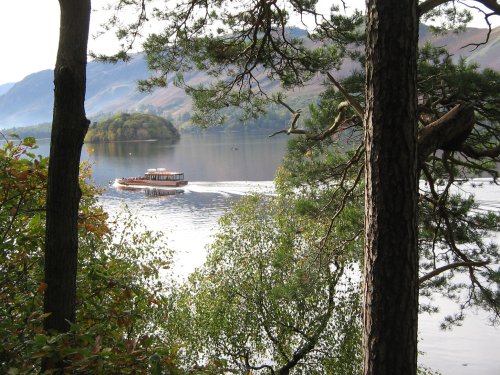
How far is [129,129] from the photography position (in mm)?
93375

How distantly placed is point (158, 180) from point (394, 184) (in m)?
45.0

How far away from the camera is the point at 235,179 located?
46531mm

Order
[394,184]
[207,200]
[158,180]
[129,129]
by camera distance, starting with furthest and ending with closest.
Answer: [129,129] → [158,180] → [207,200] → [394,184]

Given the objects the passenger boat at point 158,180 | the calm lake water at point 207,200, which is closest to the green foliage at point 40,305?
the calm lake water at point 207,200

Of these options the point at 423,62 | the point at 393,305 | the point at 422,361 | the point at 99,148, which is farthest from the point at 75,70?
the point at 99,148

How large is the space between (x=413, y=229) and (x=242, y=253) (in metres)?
13.8

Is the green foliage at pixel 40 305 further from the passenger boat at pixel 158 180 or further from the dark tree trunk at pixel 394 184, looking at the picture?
the passenger boat at pixel 158 180

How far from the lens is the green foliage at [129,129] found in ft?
302

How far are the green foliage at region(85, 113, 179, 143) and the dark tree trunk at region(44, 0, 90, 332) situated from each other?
9166 cm

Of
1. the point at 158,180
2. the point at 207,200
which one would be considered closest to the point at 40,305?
the point at 207,200

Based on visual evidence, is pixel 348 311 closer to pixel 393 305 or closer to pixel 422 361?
pixel 422 361

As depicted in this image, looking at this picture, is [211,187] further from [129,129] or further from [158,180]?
[129,129]

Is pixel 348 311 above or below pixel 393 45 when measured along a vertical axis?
below

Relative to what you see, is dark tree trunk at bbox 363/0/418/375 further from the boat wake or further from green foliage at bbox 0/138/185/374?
the boat wake
